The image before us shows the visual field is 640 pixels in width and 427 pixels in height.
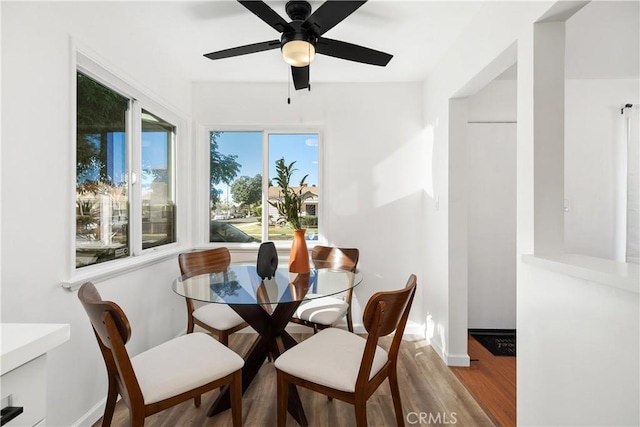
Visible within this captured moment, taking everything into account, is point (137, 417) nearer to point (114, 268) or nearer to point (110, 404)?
point (110, 404)

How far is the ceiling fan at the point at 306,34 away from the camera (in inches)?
56.9

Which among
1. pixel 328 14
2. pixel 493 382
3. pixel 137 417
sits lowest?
pixel 493 382

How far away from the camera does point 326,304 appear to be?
2.32m

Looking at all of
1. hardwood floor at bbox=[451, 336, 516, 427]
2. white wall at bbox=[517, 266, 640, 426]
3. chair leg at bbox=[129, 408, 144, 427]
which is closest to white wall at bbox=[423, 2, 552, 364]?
hardwood floor at bbox=[451, 336, 516, 427]

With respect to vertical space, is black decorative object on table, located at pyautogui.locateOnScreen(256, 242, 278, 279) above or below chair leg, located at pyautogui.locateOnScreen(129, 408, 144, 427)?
above

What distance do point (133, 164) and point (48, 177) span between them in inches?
32.2

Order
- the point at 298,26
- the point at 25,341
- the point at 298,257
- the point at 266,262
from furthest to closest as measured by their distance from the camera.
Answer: the point at 298,257, the point at 266,262, the point at 298,26, the point at 25,341

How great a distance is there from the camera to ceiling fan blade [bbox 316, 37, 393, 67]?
1.76 meters

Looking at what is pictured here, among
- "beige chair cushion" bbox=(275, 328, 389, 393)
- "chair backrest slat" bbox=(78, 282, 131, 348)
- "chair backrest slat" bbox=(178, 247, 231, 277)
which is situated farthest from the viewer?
"chair backrest slat" bbox=(178, 247, 231, 277)

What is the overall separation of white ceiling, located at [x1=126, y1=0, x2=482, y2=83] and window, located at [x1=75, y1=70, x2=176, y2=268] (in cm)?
58

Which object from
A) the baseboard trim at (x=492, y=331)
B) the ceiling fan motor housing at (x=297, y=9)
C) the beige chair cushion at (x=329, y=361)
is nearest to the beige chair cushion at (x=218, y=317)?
the beige chair cushion at (x=329, y=361)

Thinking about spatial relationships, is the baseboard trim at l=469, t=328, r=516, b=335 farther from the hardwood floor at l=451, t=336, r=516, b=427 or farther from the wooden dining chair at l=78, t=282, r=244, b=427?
the wooden dining chair at l=78, t=282, r=244, b=427

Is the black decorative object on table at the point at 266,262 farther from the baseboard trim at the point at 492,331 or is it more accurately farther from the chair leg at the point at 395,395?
the baseboard trim at the point at 492,331

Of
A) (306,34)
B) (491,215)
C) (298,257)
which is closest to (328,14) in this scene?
(306,34)
